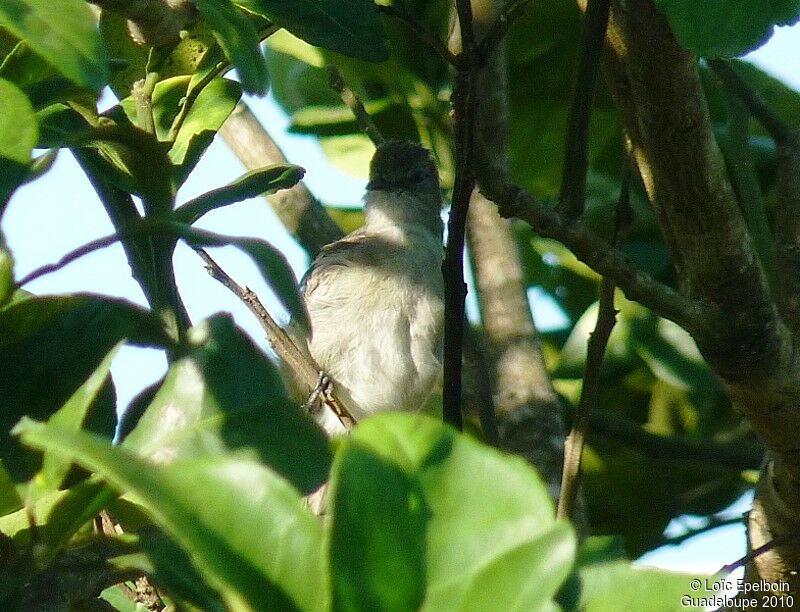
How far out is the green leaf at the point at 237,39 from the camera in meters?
0.97

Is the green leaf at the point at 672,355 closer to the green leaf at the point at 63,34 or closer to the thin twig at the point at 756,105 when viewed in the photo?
the thin twig at the point at 756,105

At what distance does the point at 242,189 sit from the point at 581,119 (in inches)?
28.7

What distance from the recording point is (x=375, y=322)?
3496 millimetres

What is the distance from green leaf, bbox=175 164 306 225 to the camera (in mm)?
1018

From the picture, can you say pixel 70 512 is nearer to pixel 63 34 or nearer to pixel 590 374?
pixel 63 34

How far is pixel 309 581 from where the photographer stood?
66 cm

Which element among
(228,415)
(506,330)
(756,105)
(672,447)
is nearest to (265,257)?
(228,415)

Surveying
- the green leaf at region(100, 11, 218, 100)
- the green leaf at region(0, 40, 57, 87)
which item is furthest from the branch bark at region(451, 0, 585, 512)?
the green leaf at region(0, 40, 57, 87)

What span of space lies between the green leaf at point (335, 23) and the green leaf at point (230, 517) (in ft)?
2.25

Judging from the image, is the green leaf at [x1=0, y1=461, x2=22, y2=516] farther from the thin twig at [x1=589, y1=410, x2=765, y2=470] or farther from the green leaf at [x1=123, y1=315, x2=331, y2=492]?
the thin twig at [x1=589, y1=410, x2=765, y2=470]

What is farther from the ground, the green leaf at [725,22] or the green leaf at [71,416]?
the green leaf at [71,416]

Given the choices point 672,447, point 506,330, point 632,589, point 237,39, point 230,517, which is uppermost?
point 237,39

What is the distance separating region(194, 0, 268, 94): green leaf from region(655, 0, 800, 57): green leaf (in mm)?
606

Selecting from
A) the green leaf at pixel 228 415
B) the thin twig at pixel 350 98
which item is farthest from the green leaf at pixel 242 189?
the thin twig at pixel 350 98
